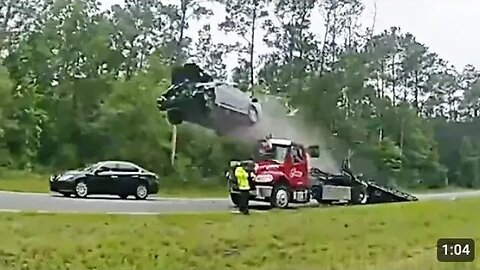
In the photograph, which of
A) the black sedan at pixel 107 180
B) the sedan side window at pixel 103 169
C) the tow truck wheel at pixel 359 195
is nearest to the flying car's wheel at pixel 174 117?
the black sedan at pixel 107 180

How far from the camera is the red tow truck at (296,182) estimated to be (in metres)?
3.66

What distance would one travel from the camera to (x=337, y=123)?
12.4 feet

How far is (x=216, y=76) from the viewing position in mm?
3654

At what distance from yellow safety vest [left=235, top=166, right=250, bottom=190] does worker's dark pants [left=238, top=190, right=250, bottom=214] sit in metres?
0.02

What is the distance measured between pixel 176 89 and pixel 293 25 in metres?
0.68

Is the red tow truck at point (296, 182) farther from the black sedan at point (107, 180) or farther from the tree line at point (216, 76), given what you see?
the black sedan at point (107, 180)

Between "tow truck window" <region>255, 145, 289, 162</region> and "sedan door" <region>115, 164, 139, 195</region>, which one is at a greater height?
"tow truck window" <region>255, 145, 289, 162</region>

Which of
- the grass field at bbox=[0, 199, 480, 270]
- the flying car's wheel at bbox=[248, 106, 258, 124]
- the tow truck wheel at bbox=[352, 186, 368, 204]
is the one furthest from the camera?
the tow truck wheel at bbox=[352, 186, 368, 204]

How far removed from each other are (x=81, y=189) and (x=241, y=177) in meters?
0.72

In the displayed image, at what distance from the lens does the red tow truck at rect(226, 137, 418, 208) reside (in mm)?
3664

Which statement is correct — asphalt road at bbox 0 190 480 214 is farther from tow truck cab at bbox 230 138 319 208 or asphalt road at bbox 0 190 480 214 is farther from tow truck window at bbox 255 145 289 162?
tow truck window at bbox 255 145 289 162

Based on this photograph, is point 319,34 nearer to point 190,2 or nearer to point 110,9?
point 190,2
